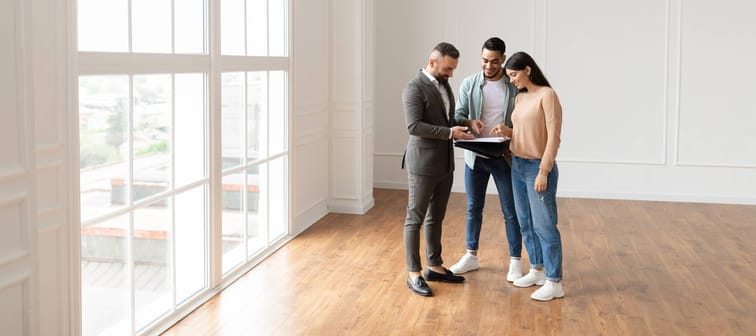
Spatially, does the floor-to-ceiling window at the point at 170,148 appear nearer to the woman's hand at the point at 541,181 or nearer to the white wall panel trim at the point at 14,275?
the white wall panel trim at the point at 14,275

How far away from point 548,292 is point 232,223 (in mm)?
1999

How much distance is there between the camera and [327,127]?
24.7 feet

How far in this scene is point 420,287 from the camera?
4949mm

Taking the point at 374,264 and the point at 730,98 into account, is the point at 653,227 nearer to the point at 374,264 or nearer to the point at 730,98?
the point at 730,98

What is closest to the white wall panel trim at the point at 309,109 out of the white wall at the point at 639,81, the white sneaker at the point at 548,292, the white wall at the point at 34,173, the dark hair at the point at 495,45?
the white wall at the point at 639,81

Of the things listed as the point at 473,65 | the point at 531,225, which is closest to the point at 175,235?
the point at 531,225

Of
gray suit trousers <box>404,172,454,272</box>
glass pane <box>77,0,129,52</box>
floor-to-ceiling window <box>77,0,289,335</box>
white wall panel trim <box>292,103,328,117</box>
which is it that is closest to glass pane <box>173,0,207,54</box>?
floor-to-ceiling window <box>77,0,289,335</box>

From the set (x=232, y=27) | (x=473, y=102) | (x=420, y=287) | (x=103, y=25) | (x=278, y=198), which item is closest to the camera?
(x=103, y=25)

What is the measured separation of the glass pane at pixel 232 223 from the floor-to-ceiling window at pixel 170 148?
0.04 ft

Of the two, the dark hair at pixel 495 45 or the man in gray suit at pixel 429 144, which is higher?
the dark hair at pixel 495 45

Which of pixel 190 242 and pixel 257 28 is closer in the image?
pixel 190 242

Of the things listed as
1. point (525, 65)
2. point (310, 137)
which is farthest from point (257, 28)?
point (525, 65)

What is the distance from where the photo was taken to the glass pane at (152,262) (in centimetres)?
396

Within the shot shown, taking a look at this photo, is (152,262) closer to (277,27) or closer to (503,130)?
(503,130)
